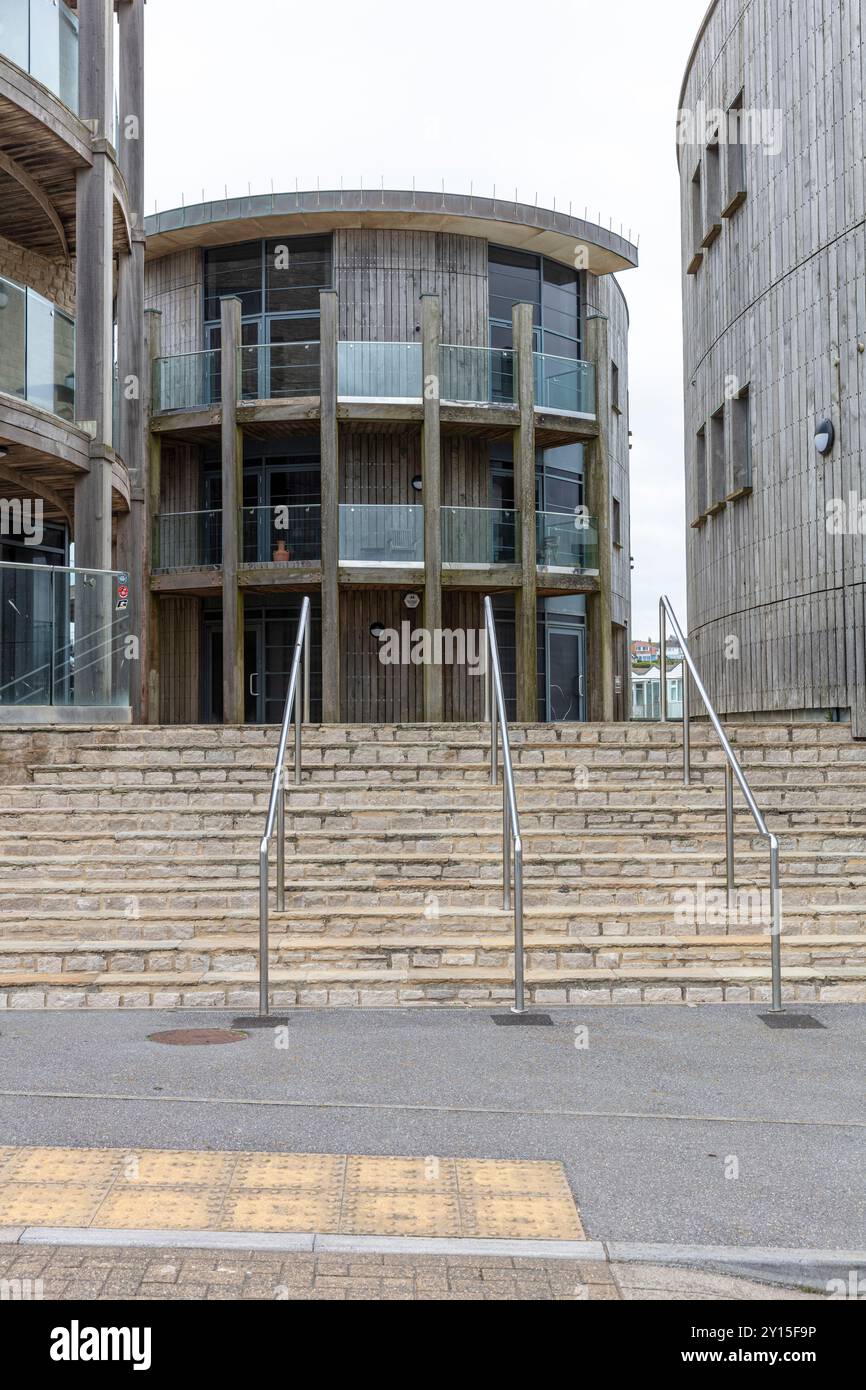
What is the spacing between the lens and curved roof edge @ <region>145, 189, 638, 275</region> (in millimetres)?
24078

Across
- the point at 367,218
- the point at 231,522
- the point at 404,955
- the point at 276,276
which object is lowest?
the point at 404,955

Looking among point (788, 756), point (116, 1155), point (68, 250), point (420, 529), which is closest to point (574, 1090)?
Result: point (116, 1155)

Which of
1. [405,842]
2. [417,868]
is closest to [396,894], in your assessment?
[417,868]

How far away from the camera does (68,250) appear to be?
1866 centimetres

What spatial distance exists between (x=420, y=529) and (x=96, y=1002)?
15.7 metres

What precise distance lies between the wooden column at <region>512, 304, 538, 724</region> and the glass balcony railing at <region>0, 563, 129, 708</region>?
9228 millimetres

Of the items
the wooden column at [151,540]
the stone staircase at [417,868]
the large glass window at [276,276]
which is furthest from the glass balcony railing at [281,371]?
the stone staircase at [417,868]

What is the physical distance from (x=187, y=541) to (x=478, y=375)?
5861 millimetres

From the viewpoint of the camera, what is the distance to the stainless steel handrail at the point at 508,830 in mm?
8008

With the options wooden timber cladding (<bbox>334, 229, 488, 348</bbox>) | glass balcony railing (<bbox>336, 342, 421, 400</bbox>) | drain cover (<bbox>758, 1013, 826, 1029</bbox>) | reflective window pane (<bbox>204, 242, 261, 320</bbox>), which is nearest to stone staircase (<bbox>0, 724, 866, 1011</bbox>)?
drain cover (<bbox>758, 1013, 826, 1029</bbox>)

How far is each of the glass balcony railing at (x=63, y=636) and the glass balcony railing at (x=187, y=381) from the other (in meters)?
9.52

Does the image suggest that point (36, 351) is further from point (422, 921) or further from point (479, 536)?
point (479, 536)

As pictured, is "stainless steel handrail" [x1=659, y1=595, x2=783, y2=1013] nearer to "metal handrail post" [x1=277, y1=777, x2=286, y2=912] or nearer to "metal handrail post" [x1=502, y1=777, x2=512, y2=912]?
"metal handrail post" [x1=502, y1=777, x2=512, y2=912]

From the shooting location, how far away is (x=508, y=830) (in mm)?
9883
